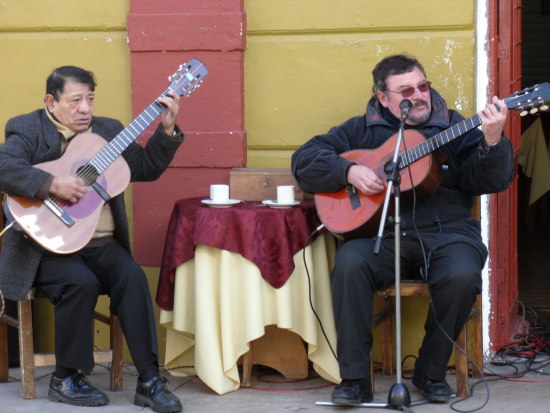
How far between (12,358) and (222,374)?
1.13 meters

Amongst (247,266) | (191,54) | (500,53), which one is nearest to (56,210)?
(247,266)

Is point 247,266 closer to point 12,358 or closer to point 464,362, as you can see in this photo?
point 464,362

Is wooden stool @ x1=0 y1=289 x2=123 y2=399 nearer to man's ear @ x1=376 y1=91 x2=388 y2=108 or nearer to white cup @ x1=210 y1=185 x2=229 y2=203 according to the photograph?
white cup @ x1=210 y1=185 x2=229 y2=203

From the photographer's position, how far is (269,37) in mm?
4645

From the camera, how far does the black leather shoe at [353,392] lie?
3805mm

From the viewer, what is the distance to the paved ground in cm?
389

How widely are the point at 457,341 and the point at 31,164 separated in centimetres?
192

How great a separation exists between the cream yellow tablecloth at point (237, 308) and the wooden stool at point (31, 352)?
28 centimetres

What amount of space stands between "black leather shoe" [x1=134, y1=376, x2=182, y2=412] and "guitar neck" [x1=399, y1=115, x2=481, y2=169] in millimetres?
Answer: 1322

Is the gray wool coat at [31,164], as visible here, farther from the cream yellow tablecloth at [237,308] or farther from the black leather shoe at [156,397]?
the black leather shoe at [156,397]

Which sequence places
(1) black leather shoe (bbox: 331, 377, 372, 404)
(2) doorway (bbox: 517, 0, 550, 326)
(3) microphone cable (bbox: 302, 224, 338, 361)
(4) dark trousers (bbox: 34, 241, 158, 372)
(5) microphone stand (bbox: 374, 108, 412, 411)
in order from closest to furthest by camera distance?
(5) microphone stand (bbox: 374, 108, 412, 411)
(1) black leather shoe (bbox: 331, 377, 372, 404)
(4) dark trousers (bbox: 34, 241, 158, 372)
(3) microphone cable (bbox: 302, 224, 338, 361)
(2) doorway (bbox: 517, 0, 550, 326)

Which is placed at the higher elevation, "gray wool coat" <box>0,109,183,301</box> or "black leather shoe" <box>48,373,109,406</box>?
"gray wool coat" <box>0,109,183,301</box>

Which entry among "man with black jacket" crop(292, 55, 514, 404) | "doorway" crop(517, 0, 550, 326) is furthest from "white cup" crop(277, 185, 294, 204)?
"doorway" crop(517, 0, 550, 326)

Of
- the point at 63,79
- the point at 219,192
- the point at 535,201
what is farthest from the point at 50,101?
the point at 535,201
